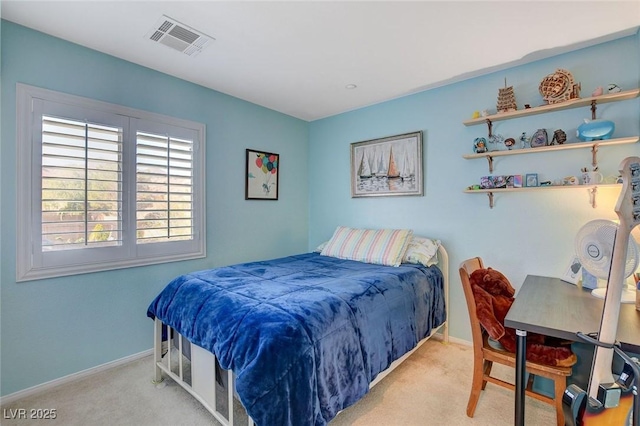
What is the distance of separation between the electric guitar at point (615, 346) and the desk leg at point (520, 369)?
0.30 m

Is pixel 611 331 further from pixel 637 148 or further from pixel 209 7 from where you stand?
pixel 209 7

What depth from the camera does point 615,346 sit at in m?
0.96

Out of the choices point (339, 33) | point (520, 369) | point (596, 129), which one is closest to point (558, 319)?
point (520, 369)

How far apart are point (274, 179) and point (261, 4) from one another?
6.83 feet

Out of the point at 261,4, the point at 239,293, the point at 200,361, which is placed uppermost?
the point at 261,4

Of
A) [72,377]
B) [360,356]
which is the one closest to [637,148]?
[360,356]

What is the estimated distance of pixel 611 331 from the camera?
0.96 m

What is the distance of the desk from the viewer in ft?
3.82

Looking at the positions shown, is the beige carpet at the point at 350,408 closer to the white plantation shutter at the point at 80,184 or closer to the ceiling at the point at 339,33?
the white plantation shutter at the point at 80,184

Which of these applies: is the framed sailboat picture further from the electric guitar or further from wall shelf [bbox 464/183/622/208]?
the electric guitar

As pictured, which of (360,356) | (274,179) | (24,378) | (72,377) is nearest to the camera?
(360,356)

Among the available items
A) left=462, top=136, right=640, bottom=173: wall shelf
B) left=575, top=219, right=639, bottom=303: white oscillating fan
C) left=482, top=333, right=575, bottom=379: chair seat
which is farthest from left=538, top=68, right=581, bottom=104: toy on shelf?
left=482, top=333, right=575, bottom=379: chair seat

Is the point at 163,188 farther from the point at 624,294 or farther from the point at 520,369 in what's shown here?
the point at 624,294

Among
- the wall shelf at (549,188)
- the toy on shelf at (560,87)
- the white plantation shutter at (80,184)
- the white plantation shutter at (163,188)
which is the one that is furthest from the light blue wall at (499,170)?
the white plantation shutter at (80,184)
